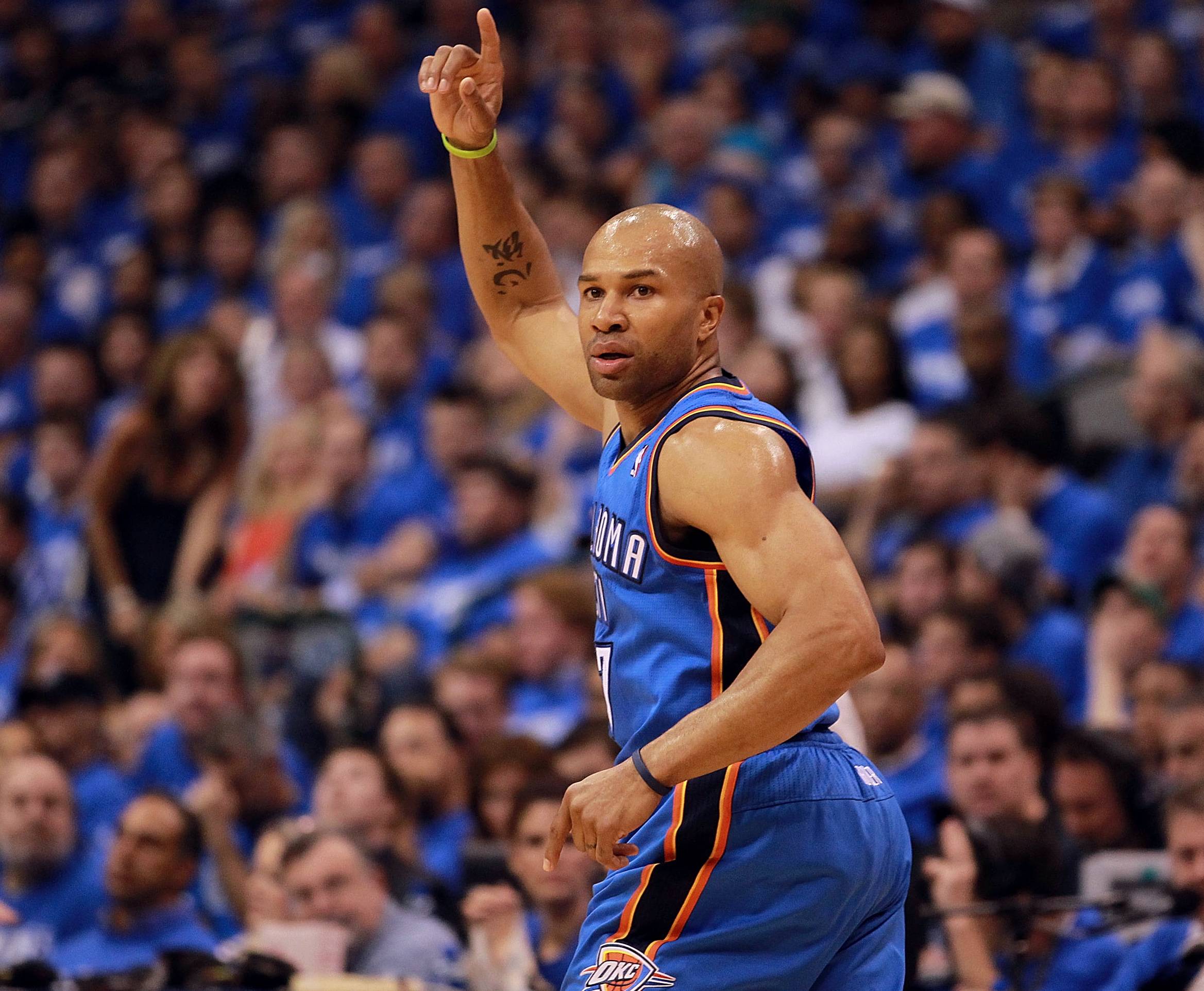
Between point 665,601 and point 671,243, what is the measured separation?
0.67m

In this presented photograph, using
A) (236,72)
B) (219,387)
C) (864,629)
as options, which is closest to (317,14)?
(236,72)

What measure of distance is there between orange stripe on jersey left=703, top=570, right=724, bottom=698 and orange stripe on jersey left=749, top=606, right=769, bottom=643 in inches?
2.3

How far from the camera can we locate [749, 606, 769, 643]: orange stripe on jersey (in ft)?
10.2

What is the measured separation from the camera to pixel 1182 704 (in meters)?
5.78

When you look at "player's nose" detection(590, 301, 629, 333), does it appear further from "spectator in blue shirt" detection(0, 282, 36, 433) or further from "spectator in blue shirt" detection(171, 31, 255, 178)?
"spectator in blue shirt" detection(171, 31, 255, 178)

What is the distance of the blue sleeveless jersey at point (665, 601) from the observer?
314 cm

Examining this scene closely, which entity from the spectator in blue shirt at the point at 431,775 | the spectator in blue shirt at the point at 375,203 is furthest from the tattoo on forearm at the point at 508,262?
the spectator in blue shirt at the point at 375,203

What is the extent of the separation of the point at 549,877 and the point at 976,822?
125cm

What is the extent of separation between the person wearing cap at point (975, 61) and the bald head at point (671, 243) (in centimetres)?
796

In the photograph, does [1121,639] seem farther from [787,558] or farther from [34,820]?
[787,558]

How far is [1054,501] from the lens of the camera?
8008 mm

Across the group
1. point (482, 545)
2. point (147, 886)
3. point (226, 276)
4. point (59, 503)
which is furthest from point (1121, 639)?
point (226, 276)

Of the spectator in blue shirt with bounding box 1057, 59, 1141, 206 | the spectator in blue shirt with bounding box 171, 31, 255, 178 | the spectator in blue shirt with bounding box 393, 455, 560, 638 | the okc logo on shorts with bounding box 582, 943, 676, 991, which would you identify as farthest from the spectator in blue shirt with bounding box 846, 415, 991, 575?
the spectator in blue shirt with bounding box 171, 31, 255, 178

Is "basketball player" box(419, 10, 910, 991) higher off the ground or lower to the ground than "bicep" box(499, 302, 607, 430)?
lower
